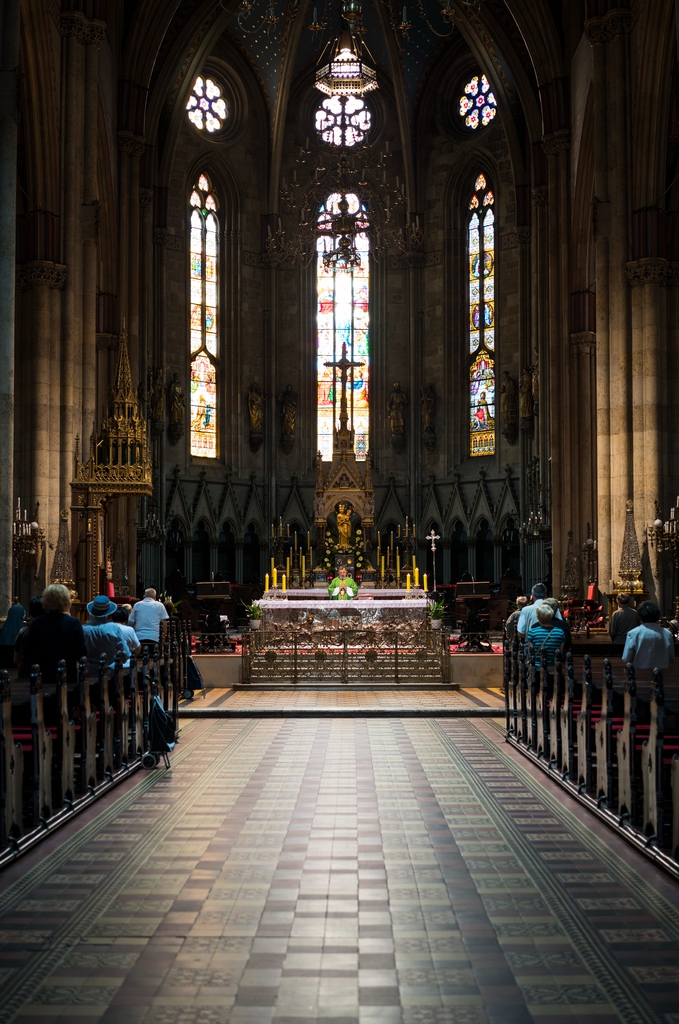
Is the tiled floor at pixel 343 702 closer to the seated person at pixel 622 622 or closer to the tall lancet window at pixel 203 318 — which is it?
the seated person at pixel 622 622

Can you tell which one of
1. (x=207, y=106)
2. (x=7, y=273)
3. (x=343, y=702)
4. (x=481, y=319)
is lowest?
(x=343, y=702)

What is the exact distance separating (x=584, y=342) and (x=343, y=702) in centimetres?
1457

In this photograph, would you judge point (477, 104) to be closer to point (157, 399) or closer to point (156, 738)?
point (157, 399)

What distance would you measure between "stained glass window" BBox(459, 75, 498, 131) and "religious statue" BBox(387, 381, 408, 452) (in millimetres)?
8227

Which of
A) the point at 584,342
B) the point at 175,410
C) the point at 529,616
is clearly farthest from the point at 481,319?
the point at 529,616

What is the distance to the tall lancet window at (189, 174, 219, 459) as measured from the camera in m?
33.5

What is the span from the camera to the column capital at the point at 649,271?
20750mm

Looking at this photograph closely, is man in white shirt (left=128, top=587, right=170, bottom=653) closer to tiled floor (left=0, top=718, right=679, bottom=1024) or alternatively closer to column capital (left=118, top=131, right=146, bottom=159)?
tiled floor (left=0, top=718, right=679, bottom=1024)

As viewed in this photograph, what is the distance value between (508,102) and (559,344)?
8319 mm

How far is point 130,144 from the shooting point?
28094 mm

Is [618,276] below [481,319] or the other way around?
below

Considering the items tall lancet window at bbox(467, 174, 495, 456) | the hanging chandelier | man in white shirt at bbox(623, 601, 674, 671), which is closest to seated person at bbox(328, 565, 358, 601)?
the hanging chandelier

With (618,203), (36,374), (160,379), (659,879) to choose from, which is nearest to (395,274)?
(160,379)

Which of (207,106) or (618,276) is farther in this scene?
(207,106)
